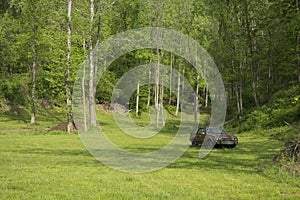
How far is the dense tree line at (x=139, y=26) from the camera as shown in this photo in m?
37.7

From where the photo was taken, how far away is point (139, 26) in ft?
170

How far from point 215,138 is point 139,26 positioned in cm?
3022

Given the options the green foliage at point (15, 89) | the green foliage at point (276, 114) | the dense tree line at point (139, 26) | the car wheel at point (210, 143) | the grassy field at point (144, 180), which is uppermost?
the dense tree line at point (139, 26)

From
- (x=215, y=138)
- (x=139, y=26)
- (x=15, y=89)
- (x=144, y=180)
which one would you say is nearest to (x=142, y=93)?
(x=139, y=26)

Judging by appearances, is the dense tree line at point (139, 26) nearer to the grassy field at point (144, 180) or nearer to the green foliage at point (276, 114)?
the green foliage at point (276, 114)

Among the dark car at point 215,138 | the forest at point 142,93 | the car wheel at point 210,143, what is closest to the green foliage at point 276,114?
the forest at point 142,93

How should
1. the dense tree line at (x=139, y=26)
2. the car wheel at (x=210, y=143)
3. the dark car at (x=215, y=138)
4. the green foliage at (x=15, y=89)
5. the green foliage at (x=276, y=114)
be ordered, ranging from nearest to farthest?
the dark car at (x=215, y=138) < the car wheel at (x=210, y=143) < the green foliage at (x=276, y=114) < the dense tree line at (x=139, y=26) < the green foliage at (x=15, y=89)

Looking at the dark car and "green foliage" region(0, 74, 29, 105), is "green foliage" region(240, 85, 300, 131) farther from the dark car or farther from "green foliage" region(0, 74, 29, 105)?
"green foliage" region(0, 74, 29, 105)

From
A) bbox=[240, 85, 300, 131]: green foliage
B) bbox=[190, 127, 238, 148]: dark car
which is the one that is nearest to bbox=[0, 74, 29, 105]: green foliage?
bbox=[240, 85, 300, 131]: green foliage

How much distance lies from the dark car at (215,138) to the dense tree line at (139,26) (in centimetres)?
1346

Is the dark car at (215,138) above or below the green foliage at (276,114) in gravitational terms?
below

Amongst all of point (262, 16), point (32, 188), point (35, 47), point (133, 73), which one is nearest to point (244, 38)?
point (262, 16)

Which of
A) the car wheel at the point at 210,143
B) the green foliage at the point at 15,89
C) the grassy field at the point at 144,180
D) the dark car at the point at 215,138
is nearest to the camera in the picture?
the grassy field at the point at 144,180

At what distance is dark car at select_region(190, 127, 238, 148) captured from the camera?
24.2m
